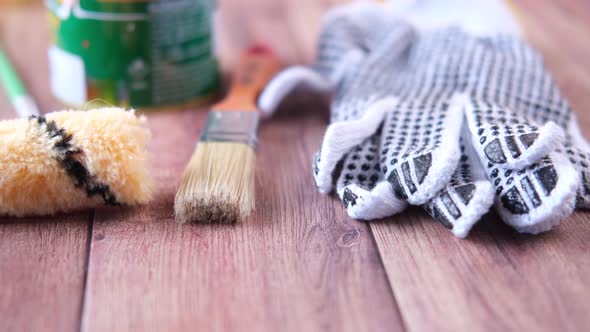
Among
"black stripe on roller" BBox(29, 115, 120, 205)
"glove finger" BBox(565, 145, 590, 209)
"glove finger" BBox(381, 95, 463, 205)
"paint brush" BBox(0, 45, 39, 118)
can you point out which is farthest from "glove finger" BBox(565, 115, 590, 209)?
"paint brush" BBox(0, 45, 39, 118)

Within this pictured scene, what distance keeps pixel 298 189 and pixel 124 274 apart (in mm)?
206

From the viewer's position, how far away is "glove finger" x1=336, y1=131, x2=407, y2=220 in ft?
1.87

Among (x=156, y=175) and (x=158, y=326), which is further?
(x=156, y=175)

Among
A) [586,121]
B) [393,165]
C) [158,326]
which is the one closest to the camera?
[158,326]

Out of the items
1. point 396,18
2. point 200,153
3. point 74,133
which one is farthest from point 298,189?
point 396,18

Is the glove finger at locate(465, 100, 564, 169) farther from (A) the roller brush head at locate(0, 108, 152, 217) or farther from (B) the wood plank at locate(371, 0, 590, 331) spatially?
(A) the roller brush head at locate(0, 108, 152, 217)

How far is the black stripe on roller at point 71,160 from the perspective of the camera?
554 millimetres

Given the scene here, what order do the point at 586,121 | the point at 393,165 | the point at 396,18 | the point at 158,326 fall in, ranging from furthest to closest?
the point at 396,18
the point at 586,121
the point at 393,165
the point at 158,326

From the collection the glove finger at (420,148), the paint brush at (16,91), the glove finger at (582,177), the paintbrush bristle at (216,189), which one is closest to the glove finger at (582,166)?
the glove finger at (582,177)

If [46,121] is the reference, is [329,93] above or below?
below

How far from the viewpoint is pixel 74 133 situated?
56cm

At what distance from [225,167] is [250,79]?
0.77ft

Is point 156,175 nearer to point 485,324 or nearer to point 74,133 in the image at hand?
point 74,133

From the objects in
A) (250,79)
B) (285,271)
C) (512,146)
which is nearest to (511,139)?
(512,146)
